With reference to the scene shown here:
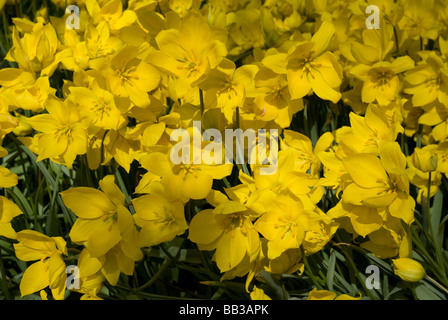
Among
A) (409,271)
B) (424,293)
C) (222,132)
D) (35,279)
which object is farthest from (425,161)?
(35,279)

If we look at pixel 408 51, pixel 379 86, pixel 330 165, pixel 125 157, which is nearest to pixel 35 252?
pixel 125 157

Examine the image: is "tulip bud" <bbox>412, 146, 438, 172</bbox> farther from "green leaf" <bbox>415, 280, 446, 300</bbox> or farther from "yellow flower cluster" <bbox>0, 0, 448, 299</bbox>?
"green leaf" <bbox>415, 280, 446, 300</bbox>

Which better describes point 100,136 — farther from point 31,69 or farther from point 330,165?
point 330,165

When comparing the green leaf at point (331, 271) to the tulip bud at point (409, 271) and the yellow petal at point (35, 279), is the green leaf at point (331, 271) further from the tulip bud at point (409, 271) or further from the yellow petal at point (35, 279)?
the yellow petal at point (35, 279)

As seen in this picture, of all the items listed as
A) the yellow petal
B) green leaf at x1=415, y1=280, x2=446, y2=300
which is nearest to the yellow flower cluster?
the yellow petal

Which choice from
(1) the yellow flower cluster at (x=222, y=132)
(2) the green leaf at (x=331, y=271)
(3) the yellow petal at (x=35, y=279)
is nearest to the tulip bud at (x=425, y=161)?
(1) the yellow flower cluster at (x=222, y=132)

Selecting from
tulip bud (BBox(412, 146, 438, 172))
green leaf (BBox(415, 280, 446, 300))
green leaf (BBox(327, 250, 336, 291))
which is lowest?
green leaf (BBox(415, 280, 446, 300))
